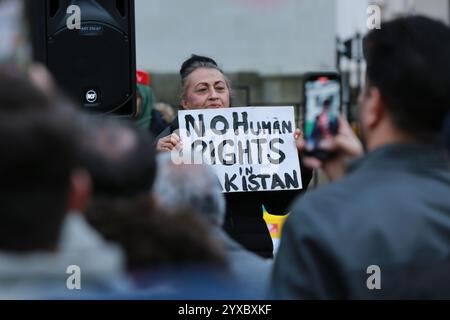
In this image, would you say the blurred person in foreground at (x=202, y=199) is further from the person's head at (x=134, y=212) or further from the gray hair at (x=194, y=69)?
the gray hair at (x=194, y=69)

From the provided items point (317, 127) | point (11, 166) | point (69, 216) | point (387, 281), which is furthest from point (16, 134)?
point (317, 127)

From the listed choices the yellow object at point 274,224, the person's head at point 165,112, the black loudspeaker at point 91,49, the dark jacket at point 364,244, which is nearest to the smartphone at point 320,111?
the dark jacket at point 364,244

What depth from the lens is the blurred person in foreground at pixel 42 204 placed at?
1625 mm

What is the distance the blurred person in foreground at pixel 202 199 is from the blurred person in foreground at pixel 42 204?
259 millimetres

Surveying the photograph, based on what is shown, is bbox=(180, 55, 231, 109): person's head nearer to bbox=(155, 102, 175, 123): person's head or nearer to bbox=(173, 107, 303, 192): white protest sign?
bbox=(173, 107, 303, 192): white protest sign

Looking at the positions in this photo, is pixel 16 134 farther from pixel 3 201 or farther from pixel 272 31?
pixel 272 31

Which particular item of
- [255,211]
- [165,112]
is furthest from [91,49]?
[165,112]

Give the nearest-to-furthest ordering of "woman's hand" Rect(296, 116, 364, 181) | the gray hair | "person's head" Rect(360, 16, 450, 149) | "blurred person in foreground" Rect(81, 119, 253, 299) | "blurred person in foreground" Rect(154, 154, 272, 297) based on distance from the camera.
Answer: "blurred person in foreground" Rect(81, 119, 253, 299), "blurred person in foreground" Rect(154, 154, 272, 297), "person's head" Rect(360, 16, 450, 149), "woman's hand" Rect(296, 116, 364, 181), the gray hair

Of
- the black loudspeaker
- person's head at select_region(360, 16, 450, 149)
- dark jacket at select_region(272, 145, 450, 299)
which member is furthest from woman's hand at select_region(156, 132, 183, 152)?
dark jacket at select_region(272, 145, 450, 299)

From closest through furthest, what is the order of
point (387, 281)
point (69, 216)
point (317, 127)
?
point (69, 216) → point (387, 281) → point (317, 127)

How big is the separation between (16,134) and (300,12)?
35.4 ft

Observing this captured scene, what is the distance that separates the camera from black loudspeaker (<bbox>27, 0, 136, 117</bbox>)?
4938 mm

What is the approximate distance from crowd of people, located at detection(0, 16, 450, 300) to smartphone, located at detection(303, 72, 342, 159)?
0.11 feet

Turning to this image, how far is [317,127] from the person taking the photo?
8.72 feet
